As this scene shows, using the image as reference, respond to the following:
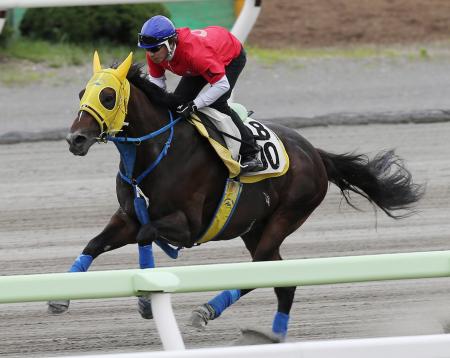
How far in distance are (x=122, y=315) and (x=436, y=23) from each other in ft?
35.3

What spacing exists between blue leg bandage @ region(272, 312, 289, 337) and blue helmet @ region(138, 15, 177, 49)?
4.92 ft

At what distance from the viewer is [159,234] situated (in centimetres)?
585

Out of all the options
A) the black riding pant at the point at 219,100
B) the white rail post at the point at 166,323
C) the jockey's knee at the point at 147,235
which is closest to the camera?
the white rail post at the point at 166,323

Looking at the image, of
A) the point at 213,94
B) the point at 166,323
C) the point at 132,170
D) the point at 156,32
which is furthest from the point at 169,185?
the point at 166,323

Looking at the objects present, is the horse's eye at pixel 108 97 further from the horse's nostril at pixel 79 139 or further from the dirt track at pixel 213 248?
the dirt track at pixel 213 248

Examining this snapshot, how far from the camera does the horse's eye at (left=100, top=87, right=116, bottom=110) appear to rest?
569cm

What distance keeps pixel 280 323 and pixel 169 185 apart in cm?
90

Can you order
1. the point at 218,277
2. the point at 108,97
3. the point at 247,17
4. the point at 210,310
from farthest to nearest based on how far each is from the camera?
the point at 247,17, the point at 210,310, the point at 108,97, the point at 218,277

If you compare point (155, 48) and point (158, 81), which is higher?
point (155, 48)

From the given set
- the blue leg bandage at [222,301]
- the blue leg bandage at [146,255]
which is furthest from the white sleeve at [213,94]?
the blue leg bandage at [222,301]

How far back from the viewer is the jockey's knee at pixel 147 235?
5805mm

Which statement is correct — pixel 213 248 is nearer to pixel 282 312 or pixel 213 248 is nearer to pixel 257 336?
pixel 282 312

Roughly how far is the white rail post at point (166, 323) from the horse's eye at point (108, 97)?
77.5 inches

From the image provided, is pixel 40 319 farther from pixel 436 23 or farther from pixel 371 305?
pixel 436 23
